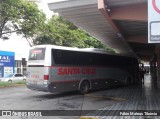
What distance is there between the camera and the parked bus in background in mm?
16109

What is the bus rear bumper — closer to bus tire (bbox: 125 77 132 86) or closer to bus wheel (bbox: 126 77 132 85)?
bus tire (bbox: 125 77 132 86)

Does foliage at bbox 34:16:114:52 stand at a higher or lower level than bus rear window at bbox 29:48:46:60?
higher

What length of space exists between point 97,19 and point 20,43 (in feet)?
105

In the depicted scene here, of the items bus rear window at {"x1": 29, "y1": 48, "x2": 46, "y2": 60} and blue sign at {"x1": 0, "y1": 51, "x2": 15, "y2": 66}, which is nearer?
bus rear window at {"x1": 29, "y1": 48, "x2": 46, "y2": 60}

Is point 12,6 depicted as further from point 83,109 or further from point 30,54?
point 83,109

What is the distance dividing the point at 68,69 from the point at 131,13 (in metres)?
6.56

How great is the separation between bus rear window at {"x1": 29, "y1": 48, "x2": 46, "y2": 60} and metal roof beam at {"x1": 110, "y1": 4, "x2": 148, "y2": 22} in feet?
18.5

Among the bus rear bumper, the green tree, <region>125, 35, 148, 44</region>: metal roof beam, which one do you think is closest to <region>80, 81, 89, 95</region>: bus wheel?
the bus rear bumper

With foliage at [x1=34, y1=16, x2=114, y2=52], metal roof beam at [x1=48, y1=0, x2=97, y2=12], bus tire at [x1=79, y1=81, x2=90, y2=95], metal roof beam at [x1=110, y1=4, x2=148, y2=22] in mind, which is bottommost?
bus tire at [x1=79, y1=81, x2=90, y2=95]

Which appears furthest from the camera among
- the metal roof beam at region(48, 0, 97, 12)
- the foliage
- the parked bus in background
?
the foliage

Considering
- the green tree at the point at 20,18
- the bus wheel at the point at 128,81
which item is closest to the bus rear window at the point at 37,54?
the green tree at the point at 20,18

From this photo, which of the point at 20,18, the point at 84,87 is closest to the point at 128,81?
the point at 84,87

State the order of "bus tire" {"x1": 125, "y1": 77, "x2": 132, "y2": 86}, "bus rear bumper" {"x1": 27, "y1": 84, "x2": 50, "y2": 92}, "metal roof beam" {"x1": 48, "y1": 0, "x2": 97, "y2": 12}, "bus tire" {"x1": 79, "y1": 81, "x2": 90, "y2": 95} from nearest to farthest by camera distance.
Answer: "metal roof beam" {"x1": 48, "y1": 0, "x2": 97, "y2": 12}, "bus rear bumper" {"x1": 27, "y1": 84, "x2": 50, "y2": 92}, "bus tire" {"x1": 79, "y1": 81, "x2": 90, "y2": 95}, "bus tire" {"x1": 125, "y1": 77, "x2": 132, "y2": 86}

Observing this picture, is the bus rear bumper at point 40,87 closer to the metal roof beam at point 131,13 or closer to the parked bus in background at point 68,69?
the parked bus in background at point 68,69
